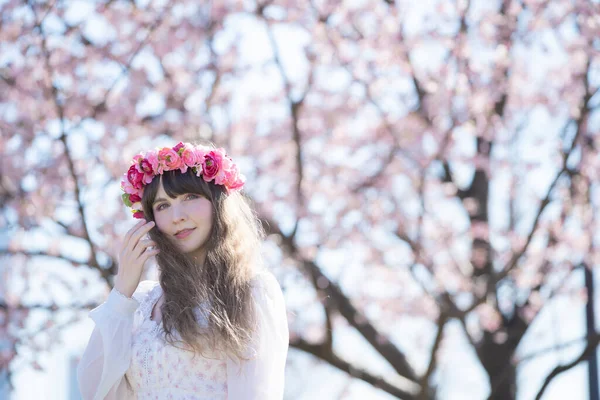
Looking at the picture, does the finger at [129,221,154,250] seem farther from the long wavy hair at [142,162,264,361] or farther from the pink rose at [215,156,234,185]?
the pink rose at [215,156,234,185]

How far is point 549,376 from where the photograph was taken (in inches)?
235

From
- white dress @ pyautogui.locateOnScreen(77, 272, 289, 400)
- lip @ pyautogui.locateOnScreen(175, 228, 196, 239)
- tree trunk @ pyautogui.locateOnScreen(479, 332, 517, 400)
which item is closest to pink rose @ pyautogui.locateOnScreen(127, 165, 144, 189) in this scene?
lip @ pyautogui.locateOnScreen(175, 228, 196, 239)

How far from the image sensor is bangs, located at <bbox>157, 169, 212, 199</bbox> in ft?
9.07

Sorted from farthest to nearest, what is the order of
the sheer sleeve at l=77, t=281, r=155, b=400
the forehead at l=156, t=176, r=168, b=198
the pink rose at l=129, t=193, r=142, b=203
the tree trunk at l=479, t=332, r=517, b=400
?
the tree trunk at l=479, t=332, r=517, b=400
the pink rose at l=129, t=193, r=142, b=203
the forehead at l=156, t=176, r=168, b=198
the sheer sleeve at l=77, t=281, r=155, b=400

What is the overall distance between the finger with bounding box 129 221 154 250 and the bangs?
109mm

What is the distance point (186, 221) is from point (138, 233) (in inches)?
5.7

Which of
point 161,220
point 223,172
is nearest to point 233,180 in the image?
point 223,172

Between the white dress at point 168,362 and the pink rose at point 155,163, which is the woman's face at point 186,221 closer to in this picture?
the pink rose at point 155,163

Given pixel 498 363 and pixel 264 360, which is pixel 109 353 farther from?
pixel 498 363

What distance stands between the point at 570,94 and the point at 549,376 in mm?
2560

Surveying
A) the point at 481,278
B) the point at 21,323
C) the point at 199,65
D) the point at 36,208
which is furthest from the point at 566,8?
the point at 21,323

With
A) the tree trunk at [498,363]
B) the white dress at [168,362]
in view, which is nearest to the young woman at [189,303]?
the white dress at [168,362]

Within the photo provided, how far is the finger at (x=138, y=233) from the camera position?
8.95ft

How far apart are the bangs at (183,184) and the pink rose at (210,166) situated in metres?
0.02
